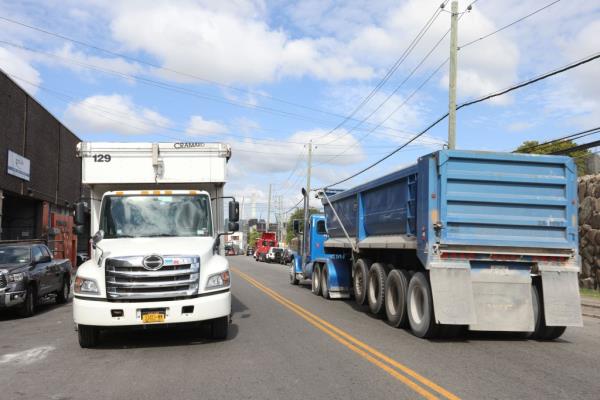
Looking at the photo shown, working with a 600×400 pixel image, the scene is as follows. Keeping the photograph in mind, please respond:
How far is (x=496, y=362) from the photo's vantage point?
754 centimetres

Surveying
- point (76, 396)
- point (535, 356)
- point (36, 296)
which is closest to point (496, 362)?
point (535, 356)

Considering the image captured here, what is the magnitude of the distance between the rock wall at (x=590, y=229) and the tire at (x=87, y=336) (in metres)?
16.6

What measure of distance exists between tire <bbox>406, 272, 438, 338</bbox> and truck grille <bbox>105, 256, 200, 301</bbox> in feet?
12.6

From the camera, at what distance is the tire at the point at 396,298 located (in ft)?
33.8

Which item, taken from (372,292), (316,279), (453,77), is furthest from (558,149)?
(372,292)

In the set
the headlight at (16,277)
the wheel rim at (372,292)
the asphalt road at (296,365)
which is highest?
the headlight at (16,277)

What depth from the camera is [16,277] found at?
40.9 ft

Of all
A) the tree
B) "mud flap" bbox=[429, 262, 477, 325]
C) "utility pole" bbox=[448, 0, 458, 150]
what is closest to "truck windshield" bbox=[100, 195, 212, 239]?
"mud flap" bbox=[429, 262, 477, 325]

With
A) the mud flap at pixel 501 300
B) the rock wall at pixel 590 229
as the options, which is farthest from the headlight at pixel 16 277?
the rock wall at pixel 590 229

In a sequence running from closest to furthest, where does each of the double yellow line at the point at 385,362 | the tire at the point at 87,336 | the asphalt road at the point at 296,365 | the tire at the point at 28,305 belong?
the double yellow line at the point at 385,362 < the asphalt road at the point at 296,365 < the tire at the point at 87,336 < the tire at the point at 28,305

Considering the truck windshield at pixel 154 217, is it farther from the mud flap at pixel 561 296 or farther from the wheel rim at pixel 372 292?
the mud flap at pixel 561 296

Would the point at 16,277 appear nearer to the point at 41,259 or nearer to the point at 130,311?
the point at 41,259

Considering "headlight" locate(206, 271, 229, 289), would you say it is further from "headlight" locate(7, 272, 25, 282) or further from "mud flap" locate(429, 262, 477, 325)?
"headlight" locate(7, 272, 25, 282)

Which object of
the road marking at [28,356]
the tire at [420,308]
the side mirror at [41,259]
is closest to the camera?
the road marking at [28,356]
